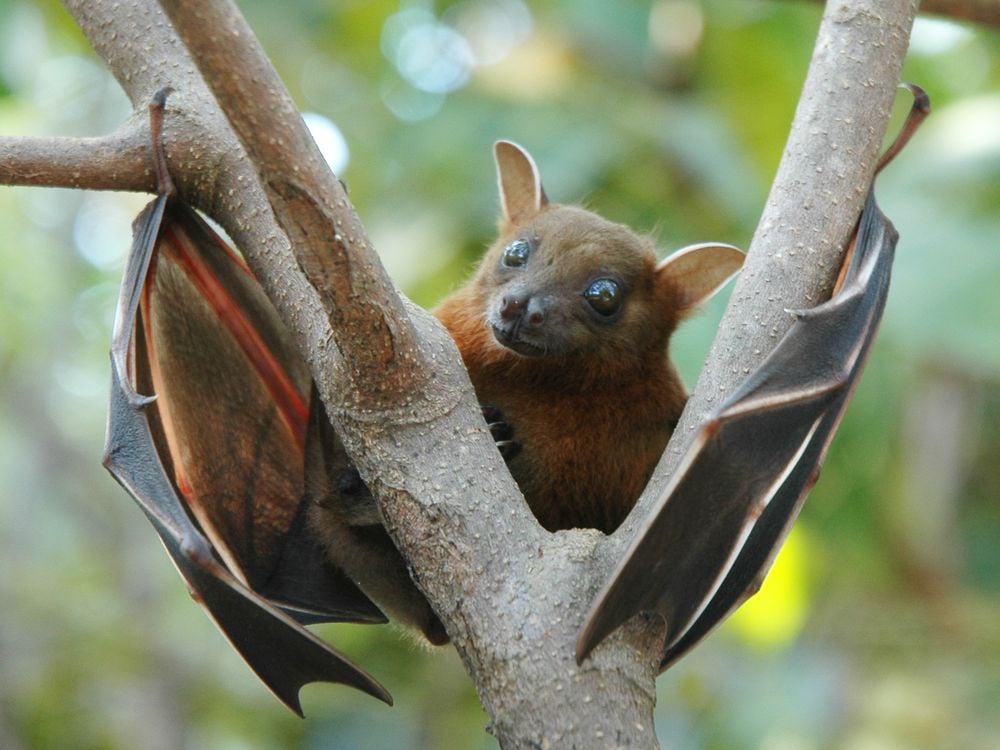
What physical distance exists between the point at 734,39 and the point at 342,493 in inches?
160

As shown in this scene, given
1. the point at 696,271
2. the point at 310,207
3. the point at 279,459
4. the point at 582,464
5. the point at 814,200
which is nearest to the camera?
the point at 310,207

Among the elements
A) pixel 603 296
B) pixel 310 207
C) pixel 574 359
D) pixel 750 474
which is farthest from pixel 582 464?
pixel 310 207

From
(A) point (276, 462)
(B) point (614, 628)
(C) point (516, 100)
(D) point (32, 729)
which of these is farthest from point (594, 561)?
(D) point (32, 729)

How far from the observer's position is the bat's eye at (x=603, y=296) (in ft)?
11.7

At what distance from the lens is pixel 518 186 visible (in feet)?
13.4

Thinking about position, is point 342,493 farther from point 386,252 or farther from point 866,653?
point 866,653

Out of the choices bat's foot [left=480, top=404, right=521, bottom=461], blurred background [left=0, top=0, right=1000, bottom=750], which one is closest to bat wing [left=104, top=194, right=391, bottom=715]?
bat's foot [left=480, top=404, right=521, bottom=461]

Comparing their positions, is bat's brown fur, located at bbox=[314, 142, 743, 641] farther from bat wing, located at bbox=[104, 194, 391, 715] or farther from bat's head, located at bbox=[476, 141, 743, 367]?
bat wing, located at bbox=[104, 194, 391, 715]

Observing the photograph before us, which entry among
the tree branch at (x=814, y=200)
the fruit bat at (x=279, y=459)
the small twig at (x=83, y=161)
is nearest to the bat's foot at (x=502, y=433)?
the fruit bat at (x=279, y=459)

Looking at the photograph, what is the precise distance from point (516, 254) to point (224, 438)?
3.63ft

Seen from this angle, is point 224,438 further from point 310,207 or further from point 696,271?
point 696,271

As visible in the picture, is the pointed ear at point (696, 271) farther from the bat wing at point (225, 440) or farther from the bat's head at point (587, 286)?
the bat wing at point (225, 440)

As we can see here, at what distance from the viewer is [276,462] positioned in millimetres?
3408

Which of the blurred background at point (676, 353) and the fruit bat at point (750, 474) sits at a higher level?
the fruit bat at point (750, 474)
